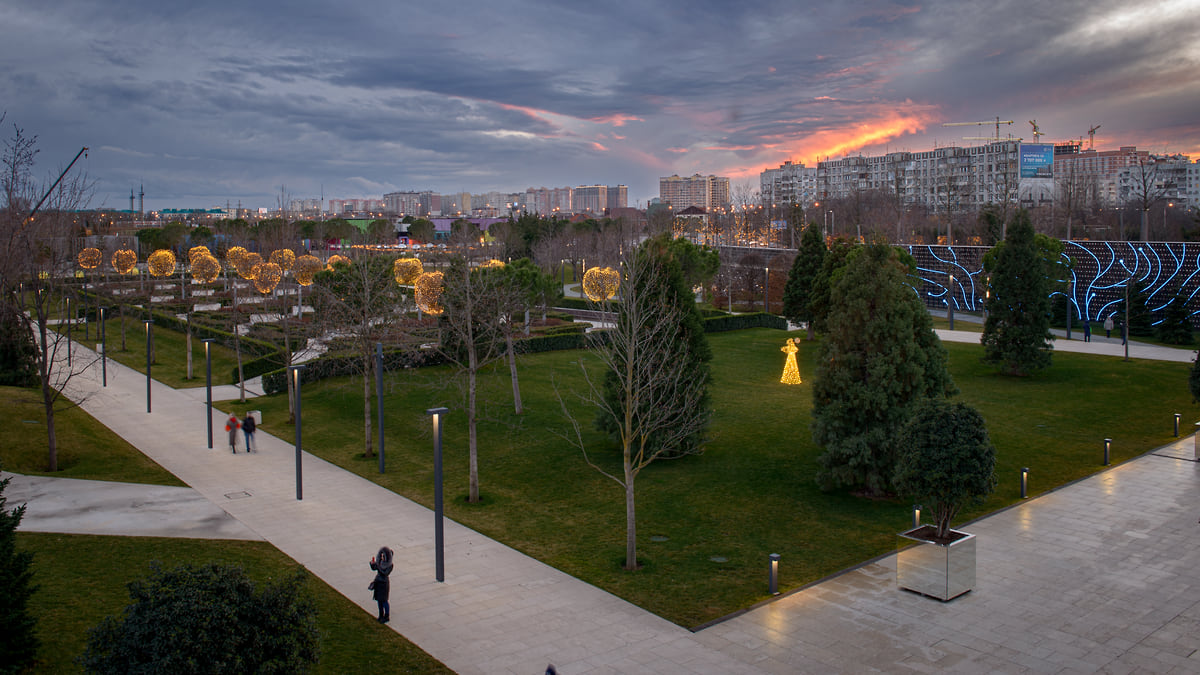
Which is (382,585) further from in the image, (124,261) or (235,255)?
(124,261)

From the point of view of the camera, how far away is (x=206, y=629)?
7.48 m

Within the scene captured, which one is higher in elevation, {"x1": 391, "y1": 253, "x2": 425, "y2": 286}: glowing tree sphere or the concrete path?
{"x1": 391, "y1": 253, "x2": 425, "y2": 286}: glowing tree sphere

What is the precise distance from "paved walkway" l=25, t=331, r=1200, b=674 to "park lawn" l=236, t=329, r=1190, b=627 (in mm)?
669

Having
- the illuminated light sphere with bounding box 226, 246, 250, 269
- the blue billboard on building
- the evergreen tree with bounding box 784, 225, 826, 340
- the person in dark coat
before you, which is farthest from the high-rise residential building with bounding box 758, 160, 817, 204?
the person in dark coat

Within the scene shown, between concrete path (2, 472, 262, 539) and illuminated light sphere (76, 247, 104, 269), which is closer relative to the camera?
concrete path (2, 472, 262, 539)

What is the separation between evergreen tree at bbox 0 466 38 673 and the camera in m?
9.32

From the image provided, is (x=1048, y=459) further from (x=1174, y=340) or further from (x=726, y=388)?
(x=1174, y=340)

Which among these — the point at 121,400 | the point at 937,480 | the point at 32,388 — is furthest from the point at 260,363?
the point at 937,480

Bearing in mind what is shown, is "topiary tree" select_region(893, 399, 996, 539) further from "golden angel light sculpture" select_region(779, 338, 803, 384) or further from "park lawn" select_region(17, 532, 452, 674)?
"golden angel light sculpture" select_region(779, 338, 803, 384)

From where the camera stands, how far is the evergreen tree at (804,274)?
132 feet

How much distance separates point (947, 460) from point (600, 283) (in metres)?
21.6

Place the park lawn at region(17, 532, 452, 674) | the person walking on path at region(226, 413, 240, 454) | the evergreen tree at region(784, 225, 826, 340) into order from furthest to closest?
the evergreen tree at region(784, 225, 826, 340) → the person walking on path at region(226, 413, 240, 454) → the park lawn at region(17, 532, 452, 674)

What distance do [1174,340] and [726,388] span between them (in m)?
22.8

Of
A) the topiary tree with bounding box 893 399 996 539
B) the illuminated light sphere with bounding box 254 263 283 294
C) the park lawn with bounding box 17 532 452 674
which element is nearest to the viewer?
the park lawn with bounding box 17 532 452 674
